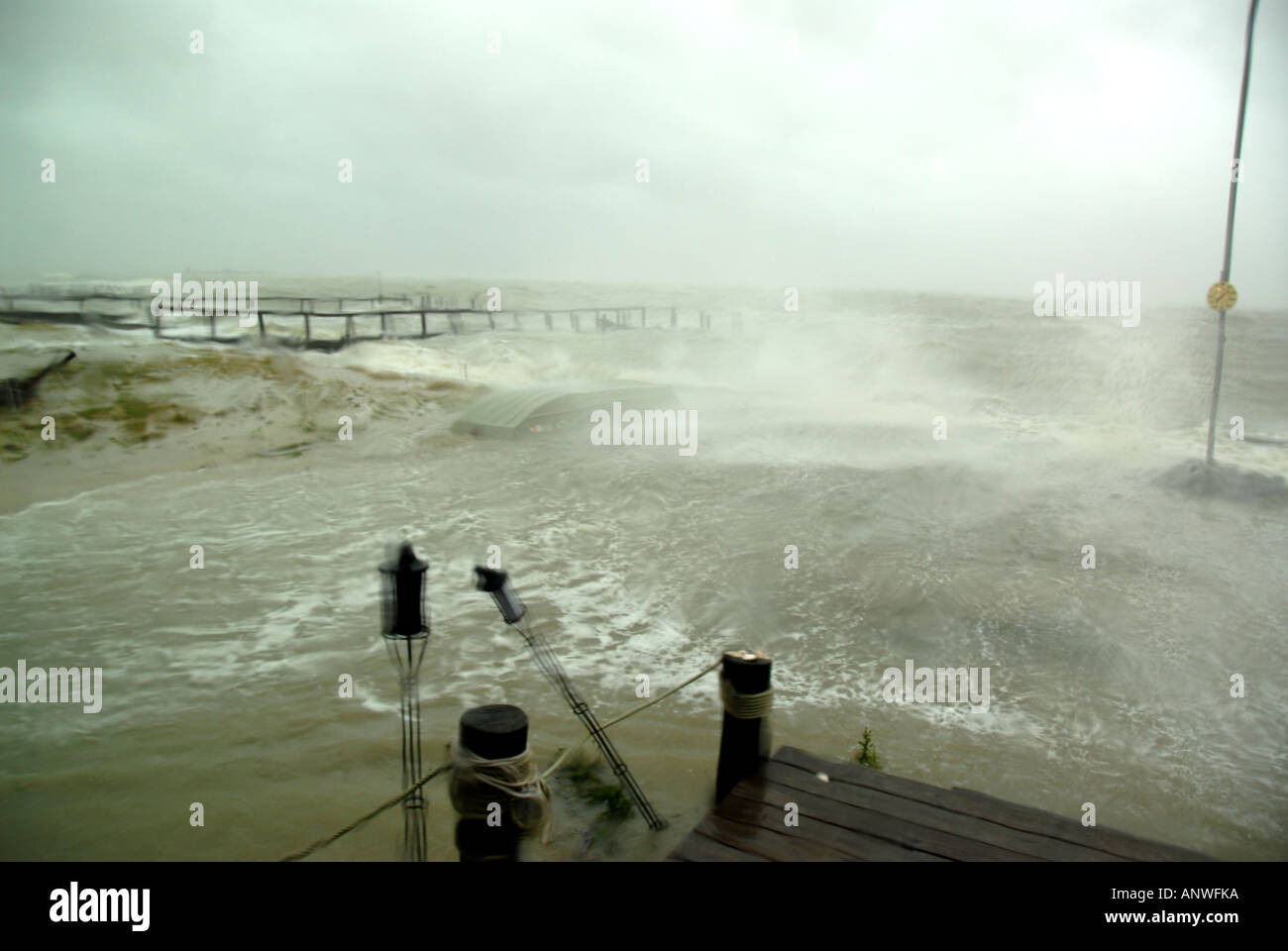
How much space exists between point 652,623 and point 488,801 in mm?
4613

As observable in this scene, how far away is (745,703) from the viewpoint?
13.2 feet

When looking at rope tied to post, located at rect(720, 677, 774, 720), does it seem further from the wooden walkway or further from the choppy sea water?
the choppy sea water

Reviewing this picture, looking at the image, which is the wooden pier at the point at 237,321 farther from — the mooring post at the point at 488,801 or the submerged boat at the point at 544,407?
the mooring post at the point at 488,801

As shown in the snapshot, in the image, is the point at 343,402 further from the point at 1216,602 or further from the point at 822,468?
the point at 1216,602

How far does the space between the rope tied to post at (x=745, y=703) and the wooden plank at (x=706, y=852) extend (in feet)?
2.43

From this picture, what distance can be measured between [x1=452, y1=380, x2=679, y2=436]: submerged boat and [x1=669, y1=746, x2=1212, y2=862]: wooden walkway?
1322 cm

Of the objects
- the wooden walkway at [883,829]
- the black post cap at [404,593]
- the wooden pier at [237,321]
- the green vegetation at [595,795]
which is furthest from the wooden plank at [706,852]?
the wooden pier at [237,321]

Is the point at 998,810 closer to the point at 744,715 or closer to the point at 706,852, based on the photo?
the point at 744,715

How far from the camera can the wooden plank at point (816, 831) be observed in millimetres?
3260

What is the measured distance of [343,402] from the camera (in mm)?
18203

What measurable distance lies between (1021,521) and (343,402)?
46.5ft

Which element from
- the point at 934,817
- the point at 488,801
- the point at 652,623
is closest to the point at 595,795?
the point at 488,801
